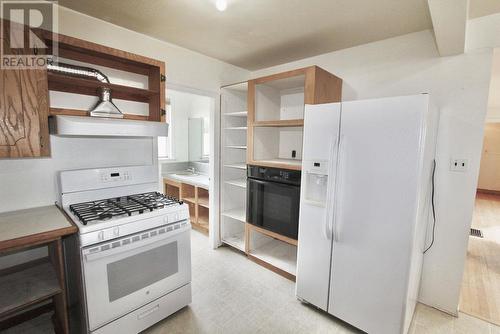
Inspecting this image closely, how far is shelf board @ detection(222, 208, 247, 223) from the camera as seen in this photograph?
9.73ft

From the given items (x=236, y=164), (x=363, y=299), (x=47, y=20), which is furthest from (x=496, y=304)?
(x=47, y=20)

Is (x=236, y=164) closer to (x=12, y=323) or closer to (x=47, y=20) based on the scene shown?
(x=47, y=20)

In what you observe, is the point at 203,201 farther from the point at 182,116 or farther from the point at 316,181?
the point at 316,181

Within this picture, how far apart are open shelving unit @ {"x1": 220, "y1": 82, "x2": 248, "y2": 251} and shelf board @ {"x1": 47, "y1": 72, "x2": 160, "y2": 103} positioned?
3.54ft

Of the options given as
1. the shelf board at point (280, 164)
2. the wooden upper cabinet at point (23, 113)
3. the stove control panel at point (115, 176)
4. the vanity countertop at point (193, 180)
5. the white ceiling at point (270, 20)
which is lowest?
the vanity countertop at point (193, 180)

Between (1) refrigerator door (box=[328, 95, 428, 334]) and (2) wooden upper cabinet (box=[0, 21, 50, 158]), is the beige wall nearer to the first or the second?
(1) refrigerator door (box=[328, 95, 428, 334])

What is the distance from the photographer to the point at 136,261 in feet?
5.50

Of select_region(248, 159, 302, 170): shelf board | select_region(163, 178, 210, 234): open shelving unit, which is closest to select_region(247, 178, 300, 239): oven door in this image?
select_region(248, 159, 302, 170): shelf board

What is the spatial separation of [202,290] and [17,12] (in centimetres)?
267

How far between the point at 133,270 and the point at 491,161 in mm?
9182

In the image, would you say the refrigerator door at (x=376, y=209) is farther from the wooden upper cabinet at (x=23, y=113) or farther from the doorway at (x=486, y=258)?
the wooden upper cabinet at (x=23, y=113)

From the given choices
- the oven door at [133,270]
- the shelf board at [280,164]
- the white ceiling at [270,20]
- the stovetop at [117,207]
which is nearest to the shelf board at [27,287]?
the oven door at [133,270]

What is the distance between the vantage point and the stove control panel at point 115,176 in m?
2.04

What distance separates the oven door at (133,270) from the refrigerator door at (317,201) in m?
1.02
